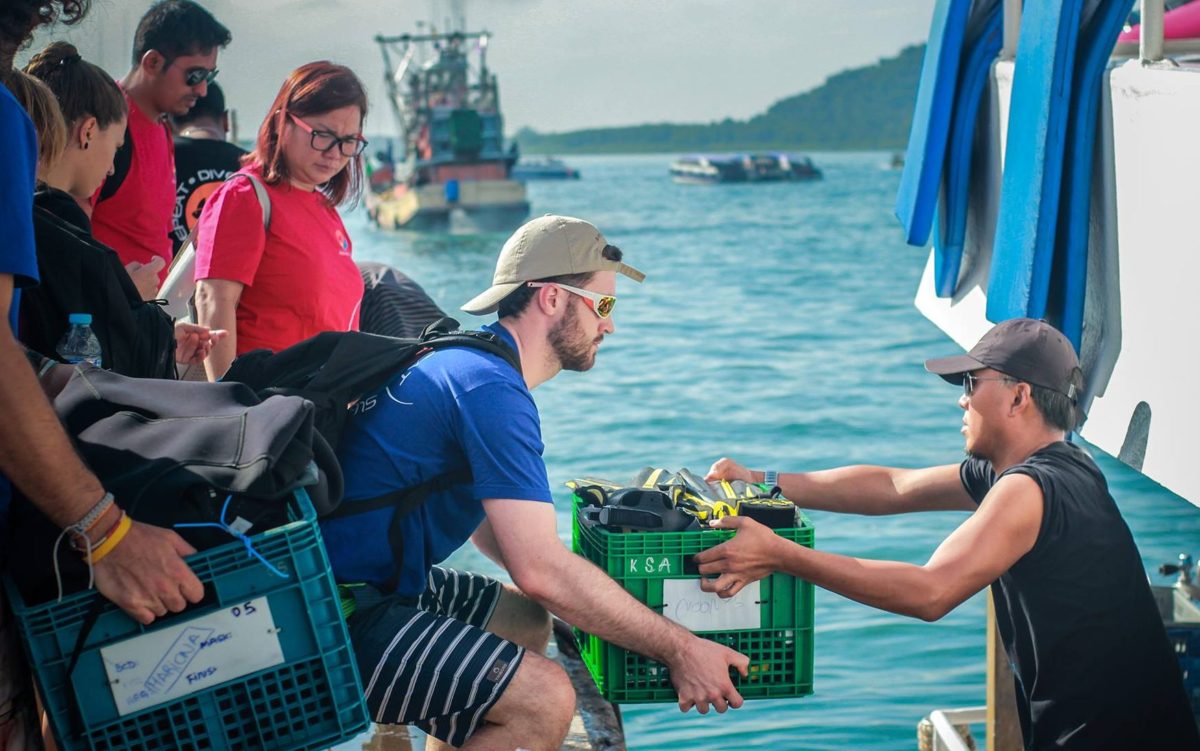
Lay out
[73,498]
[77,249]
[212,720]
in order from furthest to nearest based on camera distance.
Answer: [77,249]
[212,720]
[73,498]

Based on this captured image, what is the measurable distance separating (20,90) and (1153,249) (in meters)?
2.77

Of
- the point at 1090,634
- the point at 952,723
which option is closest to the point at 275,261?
the point at 1090,634

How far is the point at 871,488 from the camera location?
147 inches

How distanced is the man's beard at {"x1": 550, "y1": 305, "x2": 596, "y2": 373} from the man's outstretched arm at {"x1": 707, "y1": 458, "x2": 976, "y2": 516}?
535mm

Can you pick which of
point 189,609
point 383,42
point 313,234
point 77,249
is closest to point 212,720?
point 189,609

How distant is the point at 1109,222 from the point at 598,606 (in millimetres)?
1925

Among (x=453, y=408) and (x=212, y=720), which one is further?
(x=453, y=408)

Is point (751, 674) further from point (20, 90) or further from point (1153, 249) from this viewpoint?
point (20, 90)

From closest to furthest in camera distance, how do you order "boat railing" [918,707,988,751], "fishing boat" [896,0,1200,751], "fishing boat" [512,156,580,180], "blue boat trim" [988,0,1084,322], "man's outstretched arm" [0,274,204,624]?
"man's outstretched arm" [0,274,204,624] < "fishing boat" [896,0,1200,751] < "blue boat trim" [988,0,1084,322] < "boat railing" [918,707,988,751] < "fishing boat" [512,156,580,180]

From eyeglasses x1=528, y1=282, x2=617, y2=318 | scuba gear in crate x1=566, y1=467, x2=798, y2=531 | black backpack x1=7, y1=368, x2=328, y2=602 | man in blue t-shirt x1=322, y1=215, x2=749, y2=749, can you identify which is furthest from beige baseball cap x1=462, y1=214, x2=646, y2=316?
black backpack x1=7, y1=368, x2=328, y2=602

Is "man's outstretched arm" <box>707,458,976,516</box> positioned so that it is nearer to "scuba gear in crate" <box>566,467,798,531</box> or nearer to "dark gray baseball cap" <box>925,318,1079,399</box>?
"scuba gear in crate" <box>566,467,798,531</box>

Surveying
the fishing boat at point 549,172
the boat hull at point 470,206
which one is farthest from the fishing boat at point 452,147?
the fishing boat at point 549,172

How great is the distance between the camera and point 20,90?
2.71 m

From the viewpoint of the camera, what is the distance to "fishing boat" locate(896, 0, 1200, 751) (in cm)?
333
